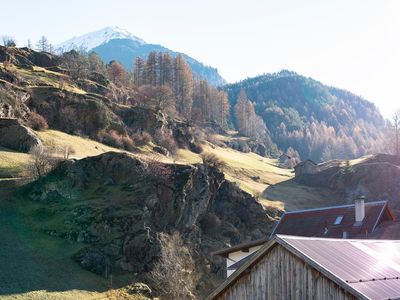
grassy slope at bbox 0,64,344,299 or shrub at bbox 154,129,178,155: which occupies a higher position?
shrub at bbox 154,129,178,155

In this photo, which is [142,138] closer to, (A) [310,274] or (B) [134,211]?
(B) [134,211]

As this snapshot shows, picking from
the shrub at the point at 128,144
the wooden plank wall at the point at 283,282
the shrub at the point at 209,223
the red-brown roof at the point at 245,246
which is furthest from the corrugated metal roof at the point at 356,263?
the shrub at the point at 128,144

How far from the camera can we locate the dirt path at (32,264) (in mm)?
38469

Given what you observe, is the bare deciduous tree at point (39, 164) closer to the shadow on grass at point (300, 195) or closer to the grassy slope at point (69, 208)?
the grassy slope at point (69, 208)

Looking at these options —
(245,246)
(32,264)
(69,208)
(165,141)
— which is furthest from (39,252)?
(165,141)

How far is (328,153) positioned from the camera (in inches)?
7367

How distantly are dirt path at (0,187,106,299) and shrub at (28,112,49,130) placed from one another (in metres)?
26.7

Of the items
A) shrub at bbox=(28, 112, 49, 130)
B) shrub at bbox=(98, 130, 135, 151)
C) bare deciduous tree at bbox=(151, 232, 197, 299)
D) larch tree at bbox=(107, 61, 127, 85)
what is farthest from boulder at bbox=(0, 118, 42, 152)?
larch tree at bbox=(107, 61, 127, 85)

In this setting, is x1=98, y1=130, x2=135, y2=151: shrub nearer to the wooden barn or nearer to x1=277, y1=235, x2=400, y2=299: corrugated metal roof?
x1=277, y1=235, x2=400, y2=299: corrugated metal roof

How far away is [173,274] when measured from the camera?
42.3 metres

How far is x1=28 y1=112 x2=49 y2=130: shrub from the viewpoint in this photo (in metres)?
73.8

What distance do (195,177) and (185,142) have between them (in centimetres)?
4564

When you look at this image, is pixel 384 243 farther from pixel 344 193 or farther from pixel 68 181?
pixel 344 193

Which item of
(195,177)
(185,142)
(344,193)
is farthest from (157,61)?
(195,177)
